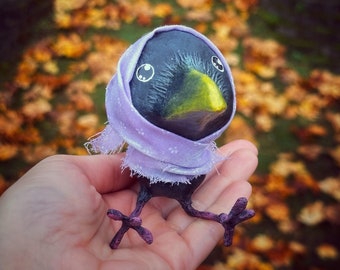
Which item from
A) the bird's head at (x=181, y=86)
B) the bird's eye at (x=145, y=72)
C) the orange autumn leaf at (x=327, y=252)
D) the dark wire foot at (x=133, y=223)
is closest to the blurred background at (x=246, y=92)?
the orange autumn leaf at (x=327, y=252)

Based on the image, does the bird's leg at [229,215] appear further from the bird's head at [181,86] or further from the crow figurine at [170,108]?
the bird's head at [181,86]

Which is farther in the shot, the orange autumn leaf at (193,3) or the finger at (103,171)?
the orange autumn leaf at (193,3)

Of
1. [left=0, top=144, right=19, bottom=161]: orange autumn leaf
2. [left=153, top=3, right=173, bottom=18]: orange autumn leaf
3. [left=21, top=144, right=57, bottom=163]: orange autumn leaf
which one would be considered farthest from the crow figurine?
[left=153, top=3, right=173, bottom=18]: orange autumn leaf

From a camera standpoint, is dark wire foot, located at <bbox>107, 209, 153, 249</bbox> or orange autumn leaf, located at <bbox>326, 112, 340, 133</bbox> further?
orange autumn leaf, located at <bbox>326, 112, 340, 133</bbox>

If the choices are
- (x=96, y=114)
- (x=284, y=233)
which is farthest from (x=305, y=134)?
(x=96, y=114)

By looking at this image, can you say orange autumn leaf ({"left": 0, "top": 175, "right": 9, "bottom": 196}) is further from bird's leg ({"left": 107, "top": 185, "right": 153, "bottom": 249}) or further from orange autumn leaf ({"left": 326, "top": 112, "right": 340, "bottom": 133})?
orange autumn leaf ({"left": 326, "top": 112, "right": 340, "bottom": 133})

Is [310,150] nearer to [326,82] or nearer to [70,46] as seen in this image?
[326,82]

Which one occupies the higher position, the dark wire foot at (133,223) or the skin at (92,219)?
the dark wire foot at (133,223)
